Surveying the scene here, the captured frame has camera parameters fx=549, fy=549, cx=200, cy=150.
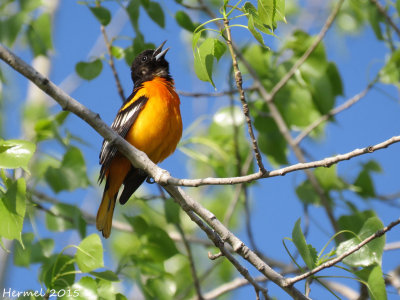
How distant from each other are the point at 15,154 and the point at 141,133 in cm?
167

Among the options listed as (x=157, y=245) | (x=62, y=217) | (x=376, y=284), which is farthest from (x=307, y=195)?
(x=62, y=217)

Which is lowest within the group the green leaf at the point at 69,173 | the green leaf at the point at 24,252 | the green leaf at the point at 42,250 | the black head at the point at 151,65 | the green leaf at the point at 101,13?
the green leaf at the point at 24,252

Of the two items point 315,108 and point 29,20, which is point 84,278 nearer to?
point 29,20

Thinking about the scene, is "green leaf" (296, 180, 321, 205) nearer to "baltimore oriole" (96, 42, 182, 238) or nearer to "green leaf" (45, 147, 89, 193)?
"baltimore oriole" (96, 42, 182, 238)

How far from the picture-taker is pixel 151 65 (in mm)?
5461

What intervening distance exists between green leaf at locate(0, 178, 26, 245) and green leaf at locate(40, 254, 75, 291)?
0.55 m

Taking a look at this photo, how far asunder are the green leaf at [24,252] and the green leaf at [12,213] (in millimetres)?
609

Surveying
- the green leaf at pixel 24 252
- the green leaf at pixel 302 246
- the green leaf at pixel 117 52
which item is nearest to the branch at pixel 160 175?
the green leaf at pixel 302 246

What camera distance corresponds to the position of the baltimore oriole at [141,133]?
4465mm

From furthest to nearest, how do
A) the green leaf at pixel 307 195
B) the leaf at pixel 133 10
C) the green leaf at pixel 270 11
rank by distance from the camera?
the green leaf at pixel 307 195, the leaf at pixel 133 10, the green leaf at pixel 270 11

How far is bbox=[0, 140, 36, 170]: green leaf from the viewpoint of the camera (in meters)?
2.80

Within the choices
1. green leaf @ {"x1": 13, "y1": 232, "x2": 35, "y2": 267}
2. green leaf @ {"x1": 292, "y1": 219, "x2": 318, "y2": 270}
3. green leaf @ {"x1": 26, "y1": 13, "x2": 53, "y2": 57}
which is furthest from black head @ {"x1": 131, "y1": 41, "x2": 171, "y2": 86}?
green leaf @ {"x1": 292, "y1": 219, "x2": 318, "y2": 270}

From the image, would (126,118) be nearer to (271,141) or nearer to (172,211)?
(172,211)

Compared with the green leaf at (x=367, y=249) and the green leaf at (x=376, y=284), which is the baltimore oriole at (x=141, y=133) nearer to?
the green leaf at (x=367, y=249)
